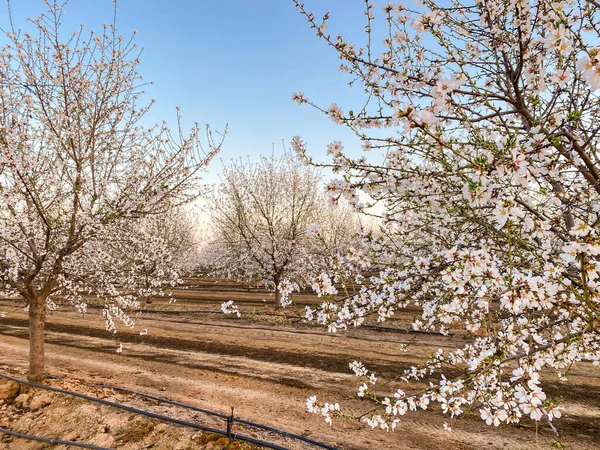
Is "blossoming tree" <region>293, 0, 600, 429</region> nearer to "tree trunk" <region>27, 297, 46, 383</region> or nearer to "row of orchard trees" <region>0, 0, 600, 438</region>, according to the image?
"row of orchard trees" <region>0, 0, 600, 438</region>

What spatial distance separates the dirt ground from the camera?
5863mm

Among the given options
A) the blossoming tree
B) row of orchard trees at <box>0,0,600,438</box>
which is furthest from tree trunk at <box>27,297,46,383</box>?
the blossoming tree

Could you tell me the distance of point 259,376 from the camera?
874 cm

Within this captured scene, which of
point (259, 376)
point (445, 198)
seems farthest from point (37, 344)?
point (445, 198)

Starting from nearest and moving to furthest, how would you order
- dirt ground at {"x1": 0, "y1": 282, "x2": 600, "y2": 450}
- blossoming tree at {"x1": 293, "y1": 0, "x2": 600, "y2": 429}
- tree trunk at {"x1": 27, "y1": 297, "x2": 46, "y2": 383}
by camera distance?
1. blossoming tree at {"x1": 293, "y1": 0, "x2": 600, "y2": 429}
2. dirt ground at {"x1": 0, "y1": 282, "x2": 600, "y2": 450}
3. tree trunk at {"x1": 27, "y1": 297, "x2": 46, "y2": 383}

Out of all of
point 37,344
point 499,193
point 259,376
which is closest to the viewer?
point 499,193

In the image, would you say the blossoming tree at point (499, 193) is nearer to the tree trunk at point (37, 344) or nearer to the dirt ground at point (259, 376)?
the dirt ground at point (259, 376)

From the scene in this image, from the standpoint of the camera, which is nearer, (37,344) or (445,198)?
(445,198)

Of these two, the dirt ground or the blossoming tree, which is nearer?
the blossoming tree

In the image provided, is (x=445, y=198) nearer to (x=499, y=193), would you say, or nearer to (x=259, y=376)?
(x=499, y=193)

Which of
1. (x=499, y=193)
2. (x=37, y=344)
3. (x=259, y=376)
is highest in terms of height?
(x=499, y=193)

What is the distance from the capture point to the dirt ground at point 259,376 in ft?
19.2

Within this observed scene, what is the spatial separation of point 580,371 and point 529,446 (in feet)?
16.3

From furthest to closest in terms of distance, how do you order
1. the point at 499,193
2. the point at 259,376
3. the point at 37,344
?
the point at 259,376 → the point at 37,344 → the point at 499,193
